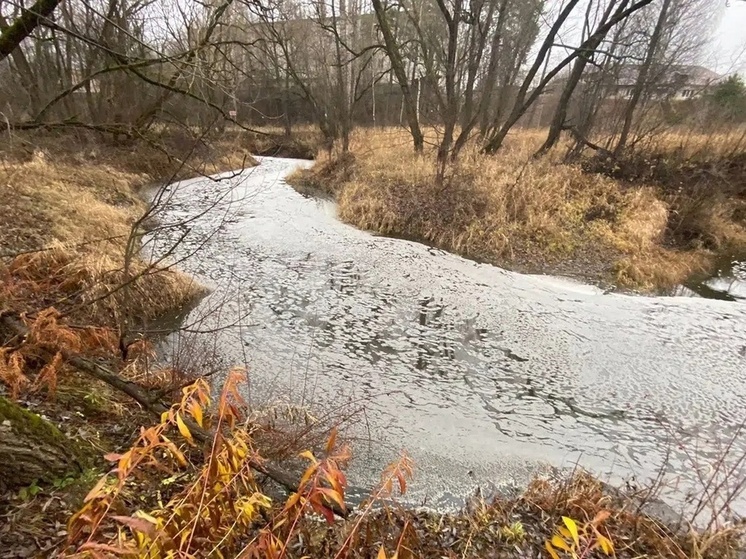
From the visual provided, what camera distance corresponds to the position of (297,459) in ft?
11.5

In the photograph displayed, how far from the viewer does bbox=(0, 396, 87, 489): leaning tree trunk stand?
2.17 m

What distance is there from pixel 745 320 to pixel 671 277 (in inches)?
67.8

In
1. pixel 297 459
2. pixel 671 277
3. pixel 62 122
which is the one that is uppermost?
pixel 62 122

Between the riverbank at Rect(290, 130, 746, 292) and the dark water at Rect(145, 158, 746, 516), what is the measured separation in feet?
2.95

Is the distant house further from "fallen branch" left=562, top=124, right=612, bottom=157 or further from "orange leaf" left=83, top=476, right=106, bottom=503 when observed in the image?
"orange leaf" left=83, top=476, right=106, bottom=503

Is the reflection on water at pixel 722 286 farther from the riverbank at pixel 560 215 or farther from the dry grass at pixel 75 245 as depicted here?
the dry grass at pixel 75 245

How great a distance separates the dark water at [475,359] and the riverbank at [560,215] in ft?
2.95

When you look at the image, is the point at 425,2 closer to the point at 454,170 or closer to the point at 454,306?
the point at 454,170

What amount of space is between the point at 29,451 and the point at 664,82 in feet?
51.7

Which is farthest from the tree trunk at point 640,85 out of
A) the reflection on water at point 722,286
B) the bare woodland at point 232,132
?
the reflection on water at point 722,286

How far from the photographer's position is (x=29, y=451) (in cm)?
226

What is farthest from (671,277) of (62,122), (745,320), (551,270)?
(62,122)

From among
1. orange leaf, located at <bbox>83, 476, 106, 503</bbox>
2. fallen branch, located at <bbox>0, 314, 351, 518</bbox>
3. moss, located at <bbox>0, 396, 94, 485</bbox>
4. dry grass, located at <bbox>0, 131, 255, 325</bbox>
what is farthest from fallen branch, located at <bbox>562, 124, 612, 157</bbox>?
orange leaf, located at <bbox>83, 476, 106, 503</bbox>

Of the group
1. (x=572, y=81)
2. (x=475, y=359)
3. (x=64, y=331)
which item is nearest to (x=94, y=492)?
(x=64, y=331)
